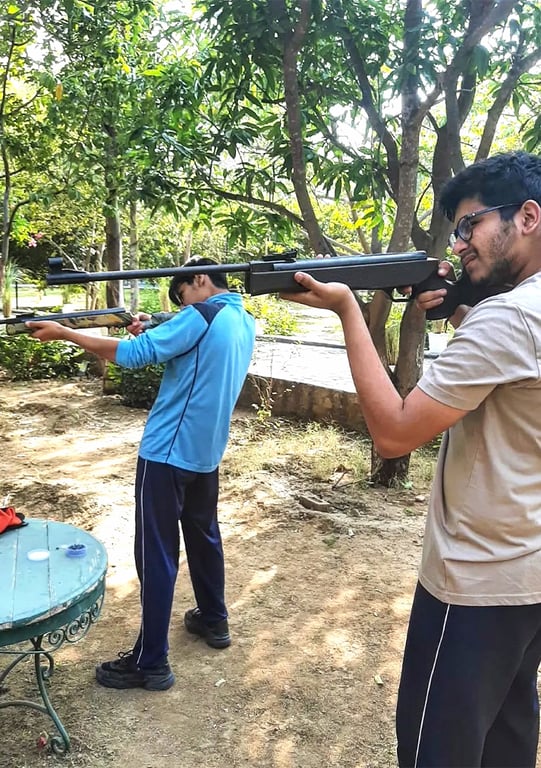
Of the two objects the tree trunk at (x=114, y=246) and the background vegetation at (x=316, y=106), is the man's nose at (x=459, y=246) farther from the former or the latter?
the tree trunk at (x=114, y=246)

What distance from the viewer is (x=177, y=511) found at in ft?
9.40

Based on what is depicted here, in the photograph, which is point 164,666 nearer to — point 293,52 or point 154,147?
point 154,147

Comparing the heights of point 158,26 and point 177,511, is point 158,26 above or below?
above

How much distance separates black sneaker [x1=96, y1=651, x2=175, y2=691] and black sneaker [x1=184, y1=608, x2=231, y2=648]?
1.21 ft

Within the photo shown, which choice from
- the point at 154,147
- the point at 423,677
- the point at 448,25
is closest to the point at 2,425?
the point at 154,147

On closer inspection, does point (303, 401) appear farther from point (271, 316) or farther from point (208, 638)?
point (208, 638)

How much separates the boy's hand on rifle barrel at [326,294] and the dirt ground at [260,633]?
5.97 ft

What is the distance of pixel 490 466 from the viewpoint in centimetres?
147

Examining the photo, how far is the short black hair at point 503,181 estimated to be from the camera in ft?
4.91

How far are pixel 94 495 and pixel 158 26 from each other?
559 cm

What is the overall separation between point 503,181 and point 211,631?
2560 millimetres

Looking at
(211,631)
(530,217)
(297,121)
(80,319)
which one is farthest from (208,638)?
(297,121)

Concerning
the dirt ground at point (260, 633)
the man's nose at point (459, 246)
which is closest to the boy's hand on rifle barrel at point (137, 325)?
the dirt ground at point (260, 633)

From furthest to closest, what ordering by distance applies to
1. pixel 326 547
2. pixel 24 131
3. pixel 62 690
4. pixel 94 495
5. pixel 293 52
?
pixel 24 131 → pixel 94 495 → pixel 326 547 → pixel 293 52 → pixel 62 690
